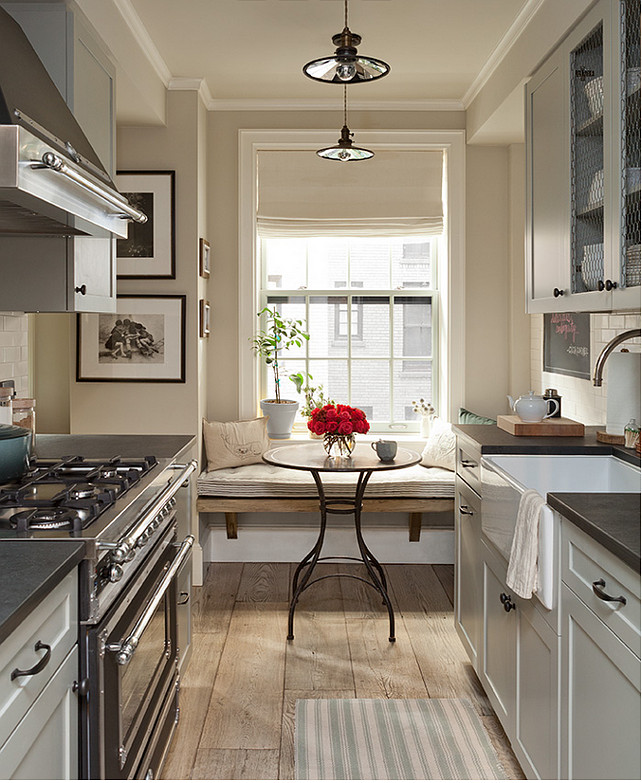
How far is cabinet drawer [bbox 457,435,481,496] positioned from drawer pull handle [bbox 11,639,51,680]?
190cm

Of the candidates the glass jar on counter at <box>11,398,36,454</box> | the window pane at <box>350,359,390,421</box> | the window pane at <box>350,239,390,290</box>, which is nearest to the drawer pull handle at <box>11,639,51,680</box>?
the glass jar on counter at <box>11,398,36,454</box>

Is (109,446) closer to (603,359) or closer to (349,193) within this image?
(603,359)

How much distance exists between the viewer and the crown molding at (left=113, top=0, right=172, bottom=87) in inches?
134

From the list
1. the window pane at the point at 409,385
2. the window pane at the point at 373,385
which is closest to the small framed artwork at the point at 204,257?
the window pane at the point at 373,385

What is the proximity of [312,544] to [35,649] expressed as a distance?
11.6 ft

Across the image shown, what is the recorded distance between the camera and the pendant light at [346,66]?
3.04 metres

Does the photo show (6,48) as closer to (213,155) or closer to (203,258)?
(203,258)

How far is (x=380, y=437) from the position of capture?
5094 millimetres

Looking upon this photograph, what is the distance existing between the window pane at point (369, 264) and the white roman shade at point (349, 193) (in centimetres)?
14

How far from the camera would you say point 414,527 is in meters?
4.79

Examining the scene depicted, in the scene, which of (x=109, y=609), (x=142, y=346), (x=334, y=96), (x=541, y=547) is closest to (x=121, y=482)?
(x=109, y=609)

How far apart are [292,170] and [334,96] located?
1.71 ft

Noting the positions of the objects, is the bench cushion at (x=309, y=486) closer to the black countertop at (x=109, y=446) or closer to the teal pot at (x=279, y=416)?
the teal pot at (x=279, y=416)

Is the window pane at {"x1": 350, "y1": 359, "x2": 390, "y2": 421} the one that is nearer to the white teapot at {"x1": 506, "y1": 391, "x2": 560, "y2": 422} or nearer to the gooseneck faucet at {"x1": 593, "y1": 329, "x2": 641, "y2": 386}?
the white teapot at {"x1": 506, "y1": 391, "x2": 560, "y2": 422}
